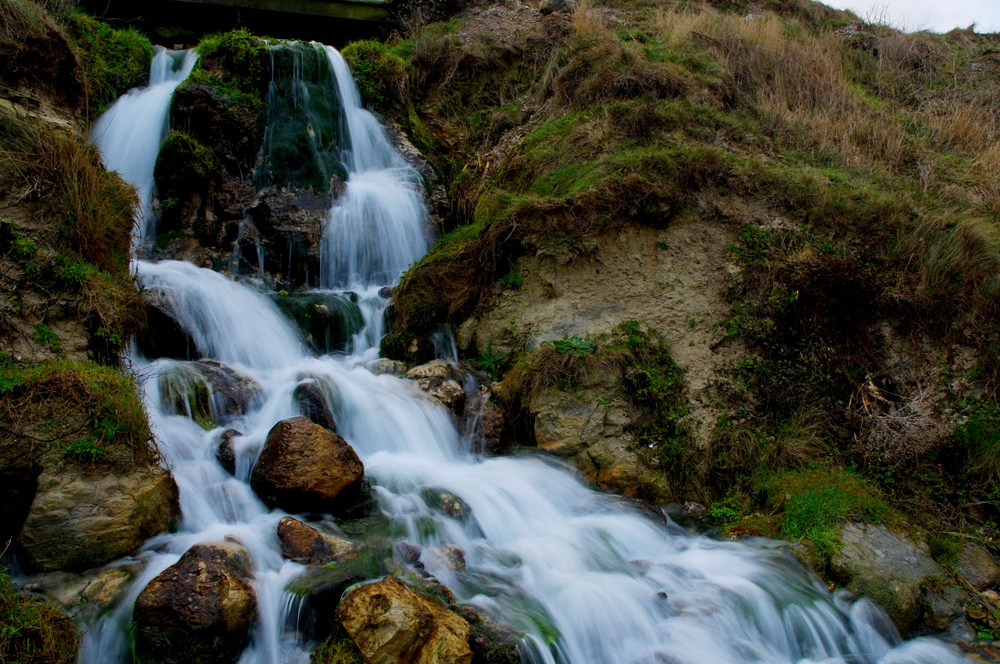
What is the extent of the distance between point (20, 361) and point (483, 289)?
433 cm

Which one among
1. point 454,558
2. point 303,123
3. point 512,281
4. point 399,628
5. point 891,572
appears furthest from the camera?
point 303,123

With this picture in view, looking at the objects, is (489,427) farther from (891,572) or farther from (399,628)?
(891,572)

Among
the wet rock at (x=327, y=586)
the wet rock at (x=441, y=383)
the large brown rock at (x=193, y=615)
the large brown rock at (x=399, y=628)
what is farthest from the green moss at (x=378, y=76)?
the large brown rock at (x=399, y=628)

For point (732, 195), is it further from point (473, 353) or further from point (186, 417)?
point (186, 417)

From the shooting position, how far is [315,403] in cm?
600

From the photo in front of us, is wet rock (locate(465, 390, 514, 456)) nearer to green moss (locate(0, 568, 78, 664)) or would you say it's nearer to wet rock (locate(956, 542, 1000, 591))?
green moss (locate(0, 568, 78, 664))

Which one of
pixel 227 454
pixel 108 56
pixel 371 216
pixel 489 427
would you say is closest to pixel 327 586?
pixel 227 454

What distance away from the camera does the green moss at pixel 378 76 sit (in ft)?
36.1

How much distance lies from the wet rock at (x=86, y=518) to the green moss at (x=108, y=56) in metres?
7.38

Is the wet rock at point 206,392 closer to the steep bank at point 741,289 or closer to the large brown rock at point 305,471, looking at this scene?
the large brown rock at point 305,471

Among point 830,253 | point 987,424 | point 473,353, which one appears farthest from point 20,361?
point 987,424

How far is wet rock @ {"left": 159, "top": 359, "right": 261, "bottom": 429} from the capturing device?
18.2 ft

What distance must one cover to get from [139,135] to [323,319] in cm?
413

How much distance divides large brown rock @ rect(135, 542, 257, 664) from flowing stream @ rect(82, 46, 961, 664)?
0.12 meters
